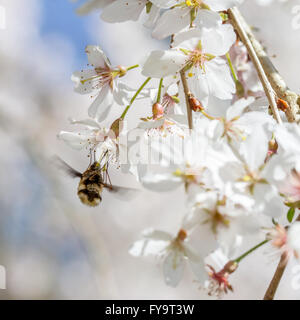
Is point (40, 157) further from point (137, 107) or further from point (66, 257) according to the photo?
Answer: point (66, 257)

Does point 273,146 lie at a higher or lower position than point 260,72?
lower

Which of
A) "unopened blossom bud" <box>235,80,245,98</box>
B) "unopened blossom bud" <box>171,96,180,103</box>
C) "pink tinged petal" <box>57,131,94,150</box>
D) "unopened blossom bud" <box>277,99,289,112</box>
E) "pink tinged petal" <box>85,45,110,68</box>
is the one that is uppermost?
"pink tinged petal" <box>85,45,110,68</box>

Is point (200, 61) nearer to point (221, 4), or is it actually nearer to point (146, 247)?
point (221, 4)

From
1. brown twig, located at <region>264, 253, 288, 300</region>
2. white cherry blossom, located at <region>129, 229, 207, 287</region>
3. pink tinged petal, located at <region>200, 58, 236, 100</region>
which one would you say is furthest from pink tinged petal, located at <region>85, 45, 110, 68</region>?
brown twig, located at <region>264, 253, 288, 300</region>

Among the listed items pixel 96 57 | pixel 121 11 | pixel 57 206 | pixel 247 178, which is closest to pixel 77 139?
pixel 96 57

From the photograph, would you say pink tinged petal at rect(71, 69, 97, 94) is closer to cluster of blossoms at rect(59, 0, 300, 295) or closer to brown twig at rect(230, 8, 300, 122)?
cluster of blossoms at rect(59, 0, 300, 295)
